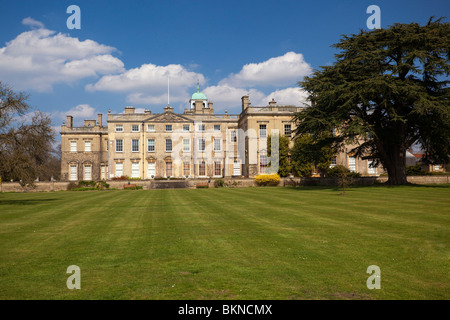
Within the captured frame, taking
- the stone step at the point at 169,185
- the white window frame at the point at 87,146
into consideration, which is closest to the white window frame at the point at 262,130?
the stone step at the point at 169,185

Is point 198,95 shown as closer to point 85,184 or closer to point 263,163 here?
point 263,163

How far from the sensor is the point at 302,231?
965 cm

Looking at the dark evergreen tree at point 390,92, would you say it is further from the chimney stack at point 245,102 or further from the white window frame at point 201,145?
the white window frame at point 201,145

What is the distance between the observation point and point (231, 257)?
699cm

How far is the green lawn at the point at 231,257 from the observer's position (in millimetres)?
5215

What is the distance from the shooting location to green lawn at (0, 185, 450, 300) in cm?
521

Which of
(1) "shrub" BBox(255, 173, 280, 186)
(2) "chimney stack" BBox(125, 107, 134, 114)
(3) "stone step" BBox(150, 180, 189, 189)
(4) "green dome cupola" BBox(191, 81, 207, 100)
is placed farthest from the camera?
(4) "green dome cupola" BBox(191, 81, 207, 100)

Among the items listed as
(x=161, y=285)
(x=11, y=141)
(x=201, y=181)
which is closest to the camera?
(x=161, y=285)

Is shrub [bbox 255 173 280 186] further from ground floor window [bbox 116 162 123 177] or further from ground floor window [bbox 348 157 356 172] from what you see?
ground floor window [bbox 116 162 123 177]

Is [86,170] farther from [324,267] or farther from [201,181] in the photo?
[324,267]

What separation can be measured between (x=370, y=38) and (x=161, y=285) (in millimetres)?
31949

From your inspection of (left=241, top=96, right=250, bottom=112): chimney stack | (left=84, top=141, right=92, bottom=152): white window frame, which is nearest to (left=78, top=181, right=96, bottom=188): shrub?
(left=84, top=141, right=92, bottom=152): white window frame

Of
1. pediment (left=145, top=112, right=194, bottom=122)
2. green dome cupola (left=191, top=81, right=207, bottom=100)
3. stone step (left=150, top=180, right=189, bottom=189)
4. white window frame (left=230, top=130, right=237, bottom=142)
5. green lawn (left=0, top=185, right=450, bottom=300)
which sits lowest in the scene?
stone step (left=150, top=180, right=189, bottom=189)
